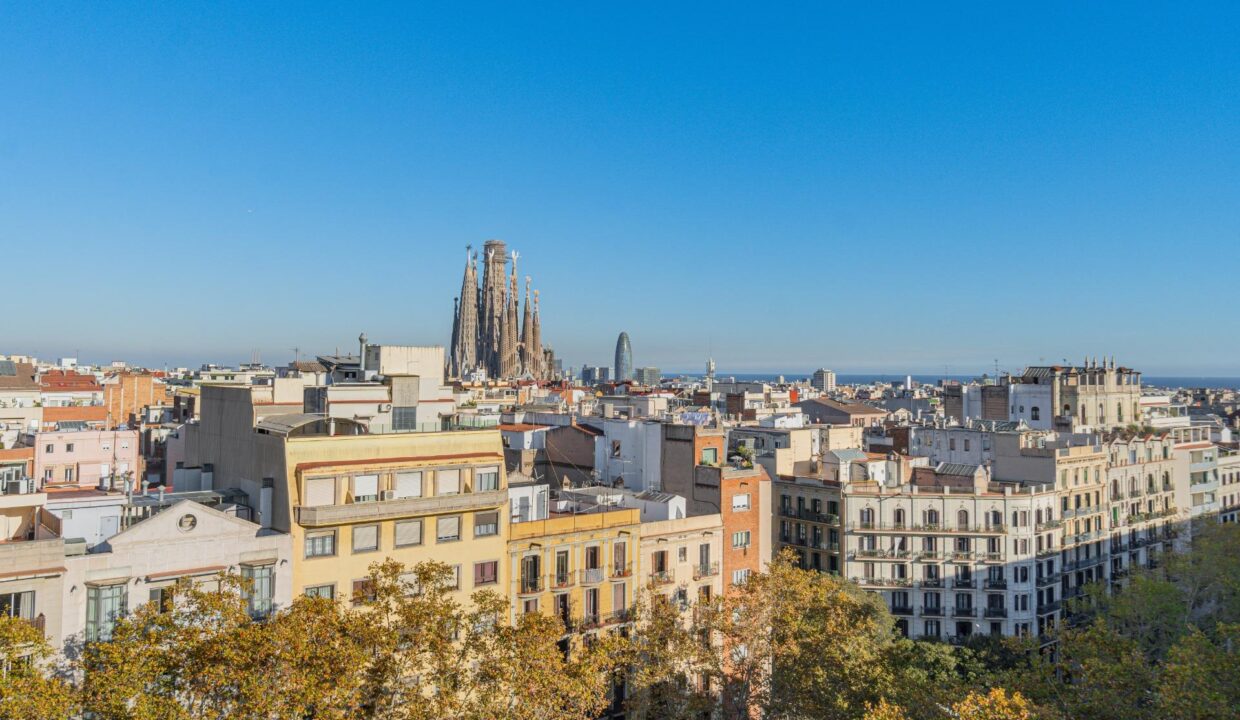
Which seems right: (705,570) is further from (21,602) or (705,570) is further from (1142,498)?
(1142,498)

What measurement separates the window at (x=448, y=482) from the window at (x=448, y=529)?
3.60ft

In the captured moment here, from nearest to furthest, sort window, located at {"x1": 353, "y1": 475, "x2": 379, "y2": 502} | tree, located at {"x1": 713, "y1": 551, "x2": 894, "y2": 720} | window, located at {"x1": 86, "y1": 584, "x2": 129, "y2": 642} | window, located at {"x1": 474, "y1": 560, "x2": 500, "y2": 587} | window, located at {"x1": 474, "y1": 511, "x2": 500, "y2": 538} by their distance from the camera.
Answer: window, located at {"x1": 86, "y1": 584, "x2": 129, "y2": 642}, tree, located at {"x1": 713, "y1": 551, "x2": 894, "y2": 720}, window, located at {"x1": 353, "y1": 475, "x2": 379, "y2": 502}, window, located at {"x1": 474, "y1": 560, "x2": 500, "y2": 587}, window, located at {"x1": 474, "y1": 511, "x2": 500, "y2": 538}

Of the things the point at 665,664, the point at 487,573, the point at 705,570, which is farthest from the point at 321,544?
the point at 705,570

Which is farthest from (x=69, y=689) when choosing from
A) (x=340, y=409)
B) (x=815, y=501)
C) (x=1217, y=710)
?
(x=815, y=501)

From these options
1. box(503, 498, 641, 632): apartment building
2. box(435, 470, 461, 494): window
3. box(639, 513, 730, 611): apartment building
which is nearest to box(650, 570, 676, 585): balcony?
box(639, 513, 730, 611): apartment building

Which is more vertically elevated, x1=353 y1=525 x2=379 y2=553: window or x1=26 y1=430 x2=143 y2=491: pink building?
x1=26 y1=430 x2=143 y2=491: pink building

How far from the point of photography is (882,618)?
49.9 meters

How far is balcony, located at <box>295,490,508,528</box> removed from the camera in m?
31.8

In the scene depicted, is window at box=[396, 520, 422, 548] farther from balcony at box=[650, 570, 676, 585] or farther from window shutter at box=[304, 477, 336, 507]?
balcony at box=[650, 570, 676, 585]

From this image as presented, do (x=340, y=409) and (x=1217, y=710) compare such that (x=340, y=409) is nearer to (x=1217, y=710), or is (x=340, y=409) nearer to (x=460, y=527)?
(x=460, y=527)

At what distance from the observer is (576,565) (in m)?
38.6

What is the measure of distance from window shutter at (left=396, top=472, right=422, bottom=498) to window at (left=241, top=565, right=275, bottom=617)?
17.8ft

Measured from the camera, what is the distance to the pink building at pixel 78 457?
50875 millimetres

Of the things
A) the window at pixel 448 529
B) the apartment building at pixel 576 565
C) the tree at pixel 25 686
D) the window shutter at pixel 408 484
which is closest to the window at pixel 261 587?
the window shutter at pixel 408 484
